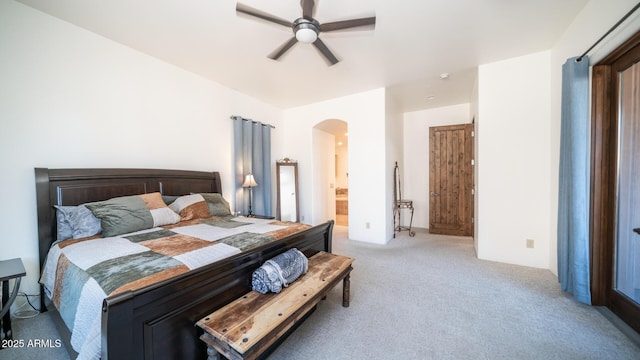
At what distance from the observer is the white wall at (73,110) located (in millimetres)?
2059

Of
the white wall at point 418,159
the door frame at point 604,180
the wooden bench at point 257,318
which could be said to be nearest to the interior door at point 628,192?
the door frame at point 604,180

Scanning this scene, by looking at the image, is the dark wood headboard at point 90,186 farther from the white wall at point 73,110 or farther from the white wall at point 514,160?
the white wall at point 514,160

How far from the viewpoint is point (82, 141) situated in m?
2.46

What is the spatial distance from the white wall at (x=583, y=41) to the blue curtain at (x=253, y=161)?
4281mm

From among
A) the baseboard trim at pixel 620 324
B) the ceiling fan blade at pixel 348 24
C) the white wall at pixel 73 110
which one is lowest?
the baseboard trim at pixel 620 324

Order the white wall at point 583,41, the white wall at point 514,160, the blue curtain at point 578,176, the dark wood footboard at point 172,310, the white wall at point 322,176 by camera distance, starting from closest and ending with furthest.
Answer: the dark wood footboard at point 172,310
the white wall at point 583,41
the blue curtain at point 578,176
the white wall at point 514,160
the white wall at point 322,176

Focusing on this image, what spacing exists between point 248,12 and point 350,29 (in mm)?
856

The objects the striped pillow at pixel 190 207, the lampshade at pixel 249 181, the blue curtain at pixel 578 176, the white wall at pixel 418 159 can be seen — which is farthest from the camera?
the white wall at pixel 418 159

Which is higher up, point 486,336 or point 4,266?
point 4,266

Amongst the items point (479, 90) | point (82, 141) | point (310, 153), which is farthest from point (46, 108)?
point (479, 90)

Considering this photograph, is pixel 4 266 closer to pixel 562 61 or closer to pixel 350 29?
pixel 350 29

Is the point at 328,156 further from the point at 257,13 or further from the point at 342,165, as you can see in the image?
the point at 257,13

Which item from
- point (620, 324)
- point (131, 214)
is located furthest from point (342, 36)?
point (620, 324)

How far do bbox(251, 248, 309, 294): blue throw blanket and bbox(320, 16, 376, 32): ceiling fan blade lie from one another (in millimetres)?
1955
